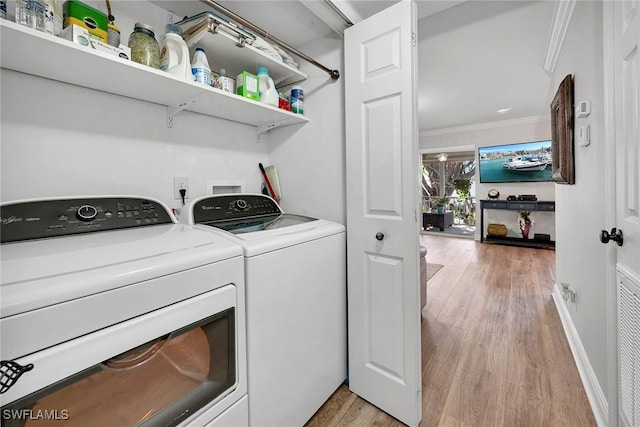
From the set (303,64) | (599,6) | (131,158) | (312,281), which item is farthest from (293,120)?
(599,6)

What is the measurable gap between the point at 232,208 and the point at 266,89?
2.32 ft

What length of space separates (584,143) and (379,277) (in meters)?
1.44

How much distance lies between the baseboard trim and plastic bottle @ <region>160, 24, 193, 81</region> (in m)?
2.43

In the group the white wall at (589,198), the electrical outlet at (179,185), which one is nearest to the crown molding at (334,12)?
the electrical outlet at (179,185)

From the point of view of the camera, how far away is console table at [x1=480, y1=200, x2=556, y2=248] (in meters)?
4.79

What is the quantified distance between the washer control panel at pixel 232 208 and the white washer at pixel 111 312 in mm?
208

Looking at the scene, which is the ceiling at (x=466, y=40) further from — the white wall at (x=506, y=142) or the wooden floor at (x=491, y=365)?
the wooden floor at (x=491, y=365)

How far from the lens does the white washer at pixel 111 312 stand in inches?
20.5

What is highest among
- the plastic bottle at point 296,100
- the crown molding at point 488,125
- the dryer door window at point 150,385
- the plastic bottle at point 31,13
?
the crown molding at point 488,125

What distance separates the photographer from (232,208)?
144cm

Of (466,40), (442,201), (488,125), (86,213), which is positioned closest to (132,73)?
(86,213)

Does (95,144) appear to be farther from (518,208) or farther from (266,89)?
(518,208)

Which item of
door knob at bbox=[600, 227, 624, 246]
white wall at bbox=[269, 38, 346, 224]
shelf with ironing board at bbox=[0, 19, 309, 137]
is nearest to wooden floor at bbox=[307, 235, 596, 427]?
door knob at bbox=[600, 227, 624, 246]

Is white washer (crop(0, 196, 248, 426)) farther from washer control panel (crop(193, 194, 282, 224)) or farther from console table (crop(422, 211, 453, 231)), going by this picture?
console table (crop(422, 211, 453, 231))
